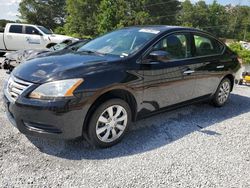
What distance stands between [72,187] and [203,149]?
185 centimetres

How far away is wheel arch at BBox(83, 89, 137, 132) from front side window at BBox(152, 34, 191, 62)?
78 centimetres

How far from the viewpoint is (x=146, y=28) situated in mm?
4484

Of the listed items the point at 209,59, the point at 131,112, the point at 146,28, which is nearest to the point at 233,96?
the point at 209,59

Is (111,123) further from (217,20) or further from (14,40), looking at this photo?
(217,20)

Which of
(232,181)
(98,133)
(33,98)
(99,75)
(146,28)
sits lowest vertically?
(232,181)

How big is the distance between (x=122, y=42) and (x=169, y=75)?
856 mm

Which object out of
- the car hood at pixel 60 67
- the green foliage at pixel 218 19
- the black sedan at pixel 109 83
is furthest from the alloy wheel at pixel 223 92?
the green foliage at pixel 218 19

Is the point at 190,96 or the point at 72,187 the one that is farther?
the point at 190,96

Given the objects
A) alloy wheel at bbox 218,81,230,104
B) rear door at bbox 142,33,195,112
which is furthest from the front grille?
alloy wheel at bbox 218,81,230,104

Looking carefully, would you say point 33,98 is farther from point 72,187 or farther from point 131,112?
point 131,112

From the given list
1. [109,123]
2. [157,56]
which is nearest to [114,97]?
[109,123]

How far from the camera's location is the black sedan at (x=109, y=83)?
10.4 feet

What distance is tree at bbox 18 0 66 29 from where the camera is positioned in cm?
5841

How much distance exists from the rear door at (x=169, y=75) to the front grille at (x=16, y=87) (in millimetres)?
1545
